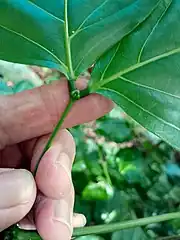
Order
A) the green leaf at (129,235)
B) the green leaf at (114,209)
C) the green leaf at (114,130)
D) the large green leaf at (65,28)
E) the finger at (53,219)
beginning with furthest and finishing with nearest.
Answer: the green leaf at (114,130) < the green leaf at (114,209) < the green leaf at (129,235) < the finger at (53,219) < the large green leaf at (65,28)

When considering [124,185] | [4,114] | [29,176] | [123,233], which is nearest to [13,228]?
[29,176]

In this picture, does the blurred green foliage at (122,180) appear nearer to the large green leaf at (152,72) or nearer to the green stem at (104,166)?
the green stem at (104,166)

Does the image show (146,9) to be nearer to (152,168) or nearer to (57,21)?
(57,21)

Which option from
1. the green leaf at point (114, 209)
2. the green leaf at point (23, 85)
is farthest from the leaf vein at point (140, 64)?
the green leaf at point (114, 209)

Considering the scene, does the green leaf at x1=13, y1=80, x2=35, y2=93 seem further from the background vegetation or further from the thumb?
the thumb

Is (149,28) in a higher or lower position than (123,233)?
higher

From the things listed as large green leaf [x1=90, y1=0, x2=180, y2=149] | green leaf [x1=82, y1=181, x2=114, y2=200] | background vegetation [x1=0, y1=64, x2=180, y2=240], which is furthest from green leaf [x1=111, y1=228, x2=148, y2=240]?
large green leaf [x1=90, y1=0, x2=180, y2=149]

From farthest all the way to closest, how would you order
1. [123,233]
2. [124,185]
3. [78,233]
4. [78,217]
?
[124,185]
[123,233]
[78,217]
[78,233]
